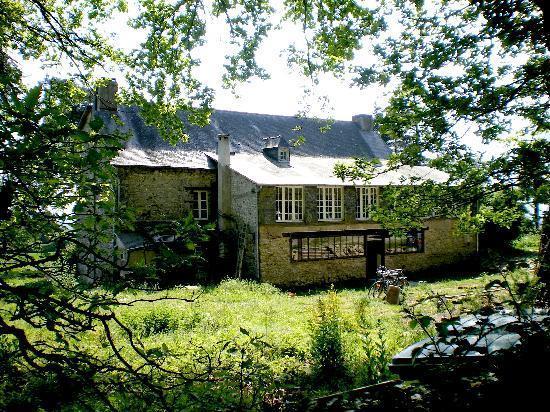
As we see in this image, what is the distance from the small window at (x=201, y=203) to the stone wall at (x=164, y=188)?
24 centimetres

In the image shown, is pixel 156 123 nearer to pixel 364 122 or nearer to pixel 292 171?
pixel 292 171

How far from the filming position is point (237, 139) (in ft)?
88.7

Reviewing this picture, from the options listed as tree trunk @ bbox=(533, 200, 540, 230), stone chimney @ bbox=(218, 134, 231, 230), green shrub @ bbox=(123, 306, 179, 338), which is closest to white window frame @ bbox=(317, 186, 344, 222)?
stone chimney @ bbox=(218, 134, 231, 230)

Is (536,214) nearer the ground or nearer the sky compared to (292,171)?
nearer the ground

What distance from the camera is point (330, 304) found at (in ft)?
33.8

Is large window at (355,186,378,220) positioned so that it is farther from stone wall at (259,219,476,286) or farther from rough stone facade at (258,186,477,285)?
stone wall at (259,219,476,286)

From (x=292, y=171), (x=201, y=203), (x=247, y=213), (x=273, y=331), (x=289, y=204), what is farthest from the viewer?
(x=201, y=203)

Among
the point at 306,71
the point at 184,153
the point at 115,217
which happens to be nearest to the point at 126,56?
the point at 306,71

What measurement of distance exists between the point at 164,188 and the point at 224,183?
3.34 m

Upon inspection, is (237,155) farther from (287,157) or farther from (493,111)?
(493,111)

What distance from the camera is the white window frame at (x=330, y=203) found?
2253 cm

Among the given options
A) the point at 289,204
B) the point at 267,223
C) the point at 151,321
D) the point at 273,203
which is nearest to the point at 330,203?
the point at 289,204

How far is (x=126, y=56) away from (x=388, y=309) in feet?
37.2

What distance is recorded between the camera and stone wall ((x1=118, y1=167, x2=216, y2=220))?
2264 centimetres
